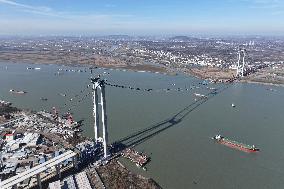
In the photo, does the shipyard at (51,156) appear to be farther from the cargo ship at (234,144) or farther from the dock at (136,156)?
the cargo ship at (234,144)

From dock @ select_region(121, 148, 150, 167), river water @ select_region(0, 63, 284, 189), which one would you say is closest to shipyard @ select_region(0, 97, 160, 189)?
dock @ select_region(121, 148, 150, 167)

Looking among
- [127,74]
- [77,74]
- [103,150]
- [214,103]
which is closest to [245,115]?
[214,103]

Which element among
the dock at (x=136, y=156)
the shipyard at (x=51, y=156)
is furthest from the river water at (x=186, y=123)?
the shipyard at (x=51, y=156)

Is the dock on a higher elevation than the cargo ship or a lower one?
higher

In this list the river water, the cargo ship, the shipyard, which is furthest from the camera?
the cargo ship

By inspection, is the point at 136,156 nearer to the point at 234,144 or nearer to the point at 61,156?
the point at 61,156

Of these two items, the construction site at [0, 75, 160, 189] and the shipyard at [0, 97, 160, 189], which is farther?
the construction site at [0, 75, 160, 189]

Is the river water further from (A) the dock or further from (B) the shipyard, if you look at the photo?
(B) the shipyard
